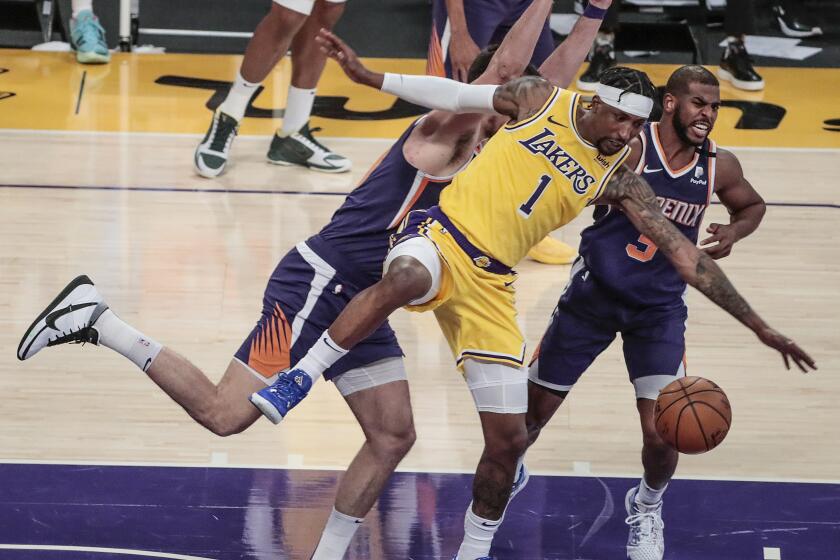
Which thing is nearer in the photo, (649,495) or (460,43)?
(649,495)

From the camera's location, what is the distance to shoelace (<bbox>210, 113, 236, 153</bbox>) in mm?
8930

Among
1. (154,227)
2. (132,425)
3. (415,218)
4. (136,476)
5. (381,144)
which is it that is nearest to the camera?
(415,218)

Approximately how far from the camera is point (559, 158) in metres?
4.73

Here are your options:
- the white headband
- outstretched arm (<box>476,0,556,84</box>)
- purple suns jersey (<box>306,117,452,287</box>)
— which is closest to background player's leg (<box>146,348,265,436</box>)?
purple suns jersey (<box>306,117,452,287</box>)

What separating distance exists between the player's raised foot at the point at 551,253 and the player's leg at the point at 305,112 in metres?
1.77

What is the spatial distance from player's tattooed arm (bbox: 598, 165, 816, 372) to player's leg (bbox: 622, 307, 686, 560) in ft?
1.31

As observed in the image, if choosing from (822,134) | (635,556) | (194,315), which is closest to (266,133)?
(194,315)

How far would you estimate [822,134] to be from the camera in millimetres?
10109

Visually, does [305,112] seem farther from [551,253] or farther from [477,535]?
[477,535]

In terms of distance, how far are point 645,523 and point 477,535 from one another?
731 millimetres

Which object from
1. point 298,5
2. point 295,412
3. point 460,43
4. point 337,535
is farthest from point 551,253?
point 337,535

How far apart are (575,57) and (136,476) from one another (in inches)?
98.1

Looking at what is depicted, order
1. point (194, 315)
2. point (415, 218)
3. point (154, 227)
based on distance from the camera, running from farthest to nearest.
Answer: point (154, 227) < point (194, 315) < point (415, 218)

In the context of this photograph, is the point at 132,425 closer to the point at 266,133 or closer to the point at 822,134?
the point at 266,133
